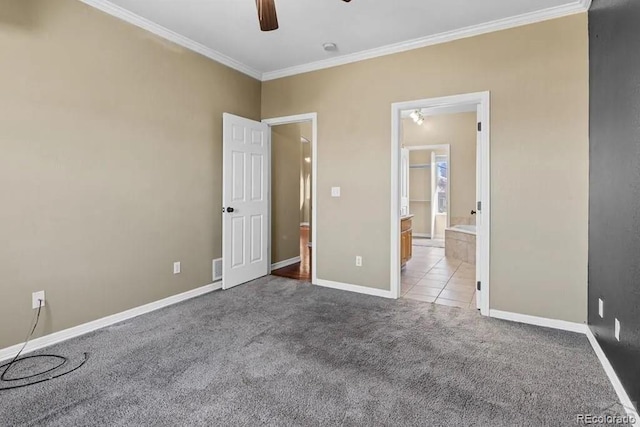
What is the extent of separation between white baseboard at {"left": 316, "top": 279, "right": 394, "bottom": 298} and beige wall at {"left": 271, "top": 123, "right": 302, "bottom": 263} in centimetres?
117

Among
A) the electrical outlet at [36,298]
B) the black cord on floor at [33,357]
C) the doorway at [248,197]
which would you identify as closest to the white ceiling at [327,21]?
the doorway at [248,197]

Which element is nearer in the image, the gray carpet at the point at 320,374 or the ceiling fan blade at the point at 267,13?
the gray carpet at the point at 320,374

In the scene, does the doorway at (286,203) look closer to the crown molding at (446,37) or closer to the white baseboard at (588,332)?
the crown molding at (446,37)

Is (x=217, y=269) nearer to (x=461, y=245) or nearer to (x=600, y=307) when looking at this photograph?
(x=600, y=307)

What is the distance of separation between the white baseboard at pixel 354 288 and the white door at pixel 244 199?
0.95 metres

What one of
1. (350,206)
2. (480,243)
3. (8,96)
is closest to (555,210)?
(480,243)

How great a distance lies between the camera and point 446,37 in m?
3.35

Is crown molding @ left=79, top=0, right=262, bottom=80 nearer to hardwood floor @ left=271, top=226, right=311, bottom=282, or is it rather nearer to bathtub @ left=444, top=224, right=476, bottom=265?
hardwood floor @ left=271, top=226, right=311, bottom=282

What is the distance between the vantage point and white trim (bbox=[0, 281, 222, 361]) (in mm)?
2411

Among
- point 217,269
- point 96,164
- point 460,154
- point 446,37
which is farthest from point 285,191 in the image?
point 460,154

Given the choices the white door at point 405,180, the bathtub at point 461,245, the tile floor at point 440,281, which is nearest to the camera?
the tile floor at point 440,281

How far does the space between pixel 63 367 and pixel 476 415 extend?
2.55m

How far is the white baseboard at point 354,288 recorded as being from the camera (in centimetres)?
381

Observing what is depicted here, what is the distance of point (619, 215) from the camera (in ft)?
6.59
